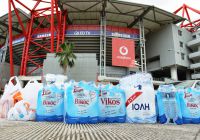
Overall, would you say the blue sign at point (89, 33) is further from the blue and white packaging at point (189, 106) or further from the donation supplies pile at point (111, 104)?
the blue and white packaging at point (189, 106)

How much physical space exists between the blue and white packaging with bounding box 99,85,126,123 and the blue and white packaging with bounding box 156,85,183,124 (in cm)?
77

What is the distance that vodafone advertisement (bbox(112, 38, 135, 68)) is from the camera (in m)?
25.9

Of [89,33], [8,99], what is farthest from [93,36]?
[8,99]

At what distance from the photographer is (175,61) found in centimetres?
2878

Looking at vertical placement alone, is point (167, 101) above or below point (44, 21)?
below

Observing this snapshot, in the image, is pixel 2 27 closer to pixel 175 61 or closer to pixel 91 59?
pixel 91 59

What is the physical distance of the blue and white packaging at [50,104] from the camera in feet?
12.9

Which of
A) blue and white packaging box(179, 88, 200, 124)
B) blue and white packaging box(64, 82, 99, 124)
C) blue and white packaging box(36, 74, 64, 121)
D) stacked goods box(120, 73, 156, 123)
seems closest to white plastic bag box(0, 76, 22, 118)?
blue and white packaging box(36, 74, 64, 121)

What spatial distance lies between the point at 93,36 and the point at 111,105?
77.5 ft

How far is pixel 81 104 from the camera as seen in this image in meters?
3.58

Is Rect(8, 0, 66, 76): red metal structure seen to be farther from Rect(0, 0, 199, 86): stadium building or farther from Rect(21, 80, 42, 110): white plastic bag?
Rect(21, 80, 42, 110): white plastic bag

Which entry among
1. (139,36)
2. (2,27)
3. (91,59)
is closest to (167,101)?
(91,59)

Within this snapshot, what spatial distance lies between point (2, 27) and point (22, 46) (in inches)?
241

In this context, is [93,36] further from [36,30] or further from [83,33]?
[36,30]
